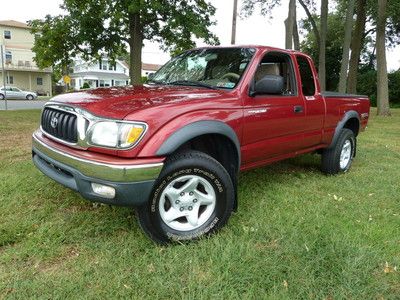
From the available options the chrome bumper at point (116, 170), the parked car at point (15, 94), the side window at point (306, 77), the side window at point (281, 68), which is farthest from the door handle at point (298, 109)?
the parked car at point (15, 94)

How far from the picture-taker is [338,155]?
5.50 metres

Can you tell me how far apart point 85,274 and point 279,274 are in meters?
1.42

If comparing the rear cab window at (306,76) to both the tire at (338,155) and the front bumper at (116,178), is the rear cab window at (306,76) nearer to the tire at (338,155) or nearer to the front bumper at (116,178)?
the tire at (338,155)

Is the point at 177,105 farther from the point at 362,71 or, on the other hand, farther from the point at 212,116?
the point at 362,71

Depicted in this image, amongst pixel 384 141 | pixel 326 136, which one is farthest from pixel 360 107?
pixel 384 141

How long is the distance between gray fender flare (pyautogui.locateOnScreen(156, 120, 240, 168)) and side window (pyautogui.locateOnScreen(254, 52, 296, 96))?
1150 mm

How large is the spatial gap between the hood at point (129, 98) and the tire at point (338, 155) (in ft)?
8.36

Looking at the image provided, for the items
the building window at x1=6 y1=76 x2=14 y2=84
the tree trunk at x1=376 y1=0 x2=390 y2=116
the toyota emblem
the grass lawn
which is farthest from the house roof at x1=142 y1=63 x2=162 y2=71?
the toyota emblem

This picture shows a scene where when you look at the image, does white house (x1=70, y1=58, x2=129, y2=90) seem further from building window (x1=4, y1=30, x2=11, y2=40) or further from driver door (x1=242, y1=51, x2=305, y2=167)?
driver door (x1=242, y1=51, x2=305, y2=167)

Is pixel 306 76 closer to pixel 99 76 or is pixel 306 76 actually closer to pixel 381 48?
pixel 381 48

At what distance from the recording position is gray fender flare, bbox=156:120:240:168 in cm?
294

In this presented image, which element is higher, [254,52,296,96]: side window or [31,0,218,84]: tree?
[31,0,218,84]: tree

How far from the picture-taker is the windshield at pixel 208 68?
398 cm

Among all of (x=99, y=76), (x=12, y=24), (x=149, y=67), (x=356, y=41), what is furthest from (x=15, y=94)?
(x=149, y=67)
